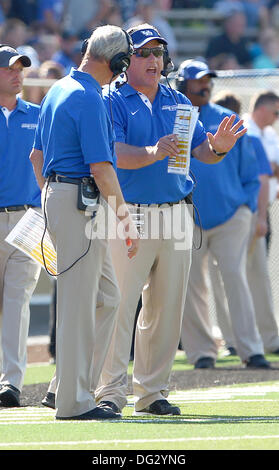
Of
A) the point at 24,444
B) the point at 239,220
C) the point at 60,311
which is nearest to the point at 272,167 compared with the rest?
the point at 239,220

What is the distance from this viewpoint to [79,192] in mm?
6168

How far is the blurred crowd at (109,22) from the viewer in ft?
53.2

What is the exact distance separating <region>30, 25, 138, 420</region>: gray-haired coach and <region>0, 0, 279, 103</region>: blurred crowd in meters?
9.37

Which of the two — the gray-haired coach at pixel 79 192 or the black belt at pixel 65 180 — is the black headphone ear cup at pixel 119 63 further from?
the black belt at pixel 65 180

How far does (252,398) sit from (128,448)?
2.80 m

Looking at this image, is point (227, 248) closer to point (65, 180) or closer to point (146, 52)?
point (146, 52)

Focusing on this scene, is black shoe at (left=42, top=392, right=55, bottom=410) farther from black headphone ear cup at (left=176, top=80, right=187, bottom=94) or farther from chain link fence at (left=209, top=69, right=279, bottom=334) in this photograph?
chain link fence at (left=209, top=69, right=279, bottom=334)

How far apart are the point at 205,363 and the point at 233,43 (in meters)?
9.91

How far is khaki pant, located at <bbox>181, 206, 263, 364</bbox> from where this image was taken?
1020cm

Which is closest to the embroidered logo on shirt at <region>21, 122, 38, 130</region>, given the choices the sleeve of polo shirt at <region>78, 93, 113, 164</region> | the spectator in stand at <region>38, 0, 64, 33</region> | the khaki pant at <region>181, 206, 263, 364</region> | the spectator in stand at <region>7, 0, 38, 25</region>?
the sleeve of polo shirt at <region>78, 93, 113, 164</region>

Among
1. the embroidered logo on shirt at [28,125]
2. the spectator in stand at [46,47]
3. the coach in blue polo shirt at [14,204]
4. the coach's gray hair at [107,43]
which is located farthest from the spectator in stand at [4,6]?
the coach's gray hair at [107,43]

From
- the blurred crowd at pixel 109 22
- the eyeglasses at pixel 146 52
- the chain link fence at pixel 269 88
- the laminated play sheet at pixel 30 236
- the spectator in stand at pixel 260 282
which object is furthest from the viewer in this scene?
the blurred crowd at pixel 109 22

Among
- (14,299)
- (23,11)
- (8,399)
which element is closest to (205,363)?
(14,299)

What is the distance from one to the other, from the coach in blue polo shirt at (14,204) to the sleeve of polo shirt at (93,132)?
6.33 feet
